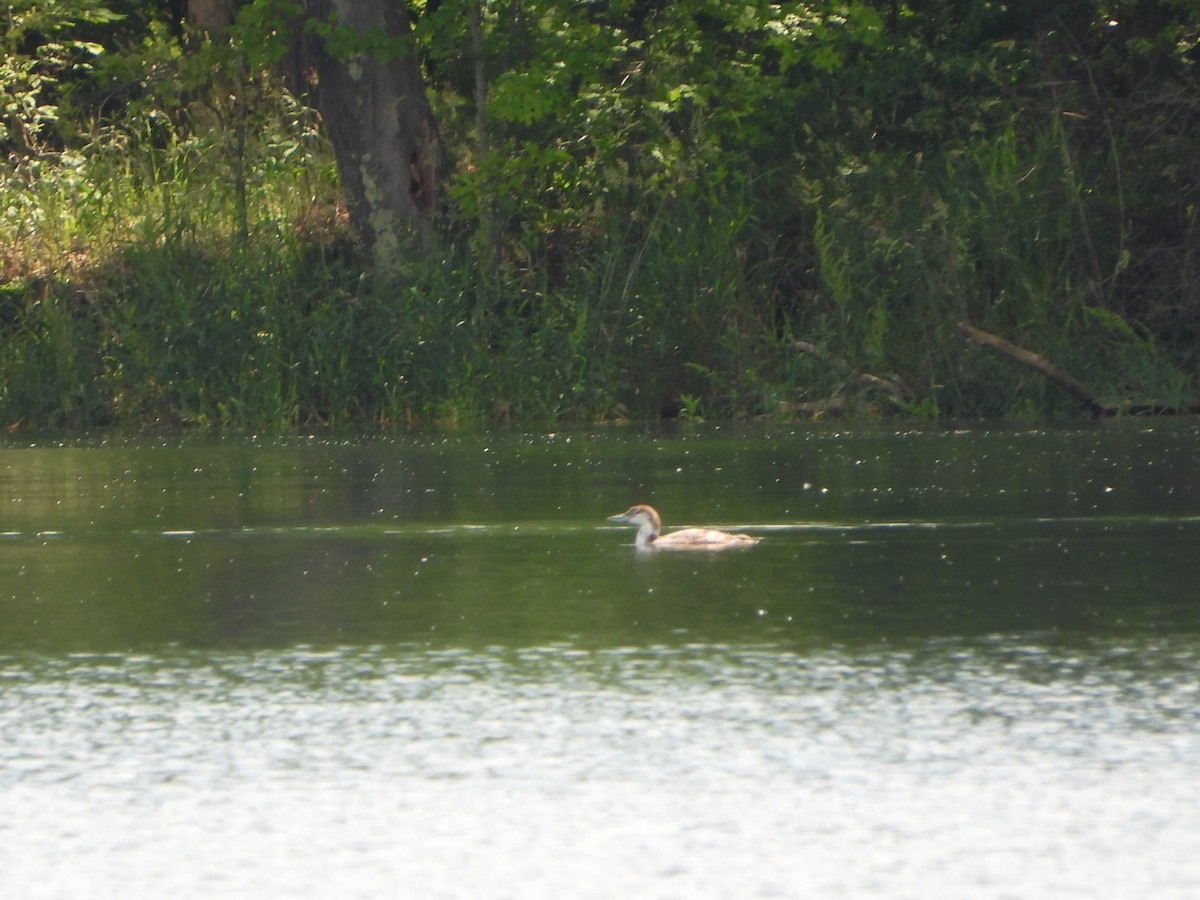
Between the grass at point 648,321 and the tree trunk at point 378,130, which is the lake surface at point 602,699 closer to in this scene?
the grass at point 648,321

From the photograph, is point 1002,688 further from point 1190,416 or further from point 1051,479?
point 1190,416

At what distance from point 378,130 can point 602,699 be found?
1634 cm

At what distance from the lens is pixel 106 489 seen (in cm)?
1320

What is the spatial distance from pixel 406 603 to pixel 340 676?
152 centimetres

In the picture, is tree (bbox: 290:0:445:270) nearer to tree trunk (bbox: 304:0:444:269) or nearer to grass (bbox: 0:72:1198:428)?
tree trunk (bbox: 304:0:444:269)

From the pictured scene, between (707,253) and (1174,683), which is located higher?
(707,253)

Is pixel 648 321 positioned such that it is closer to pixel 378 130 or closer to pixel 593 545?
pixel 378 130

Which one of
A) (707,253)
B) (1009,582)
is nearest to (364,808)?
(1009,582)

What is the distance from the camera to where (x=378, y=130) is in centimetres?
2184

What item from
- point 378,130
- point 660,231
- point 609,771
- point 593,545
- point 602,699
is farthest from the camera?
point 378,130

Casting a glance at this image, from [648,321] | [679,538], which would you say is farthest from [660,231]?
[679,538]

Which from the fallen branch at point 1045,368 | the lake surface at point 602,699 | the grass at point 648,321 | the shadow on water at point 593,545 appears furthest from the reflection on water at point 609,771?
the grass at point 648,321

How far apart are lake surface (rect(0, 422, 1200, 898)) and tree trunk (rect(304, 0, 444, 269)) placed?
1027 centimetres

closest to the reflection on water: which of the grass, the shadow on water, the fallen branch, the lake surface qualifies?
the lake surface
